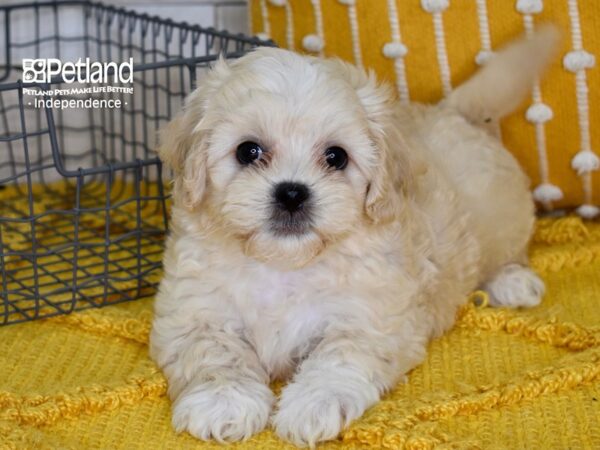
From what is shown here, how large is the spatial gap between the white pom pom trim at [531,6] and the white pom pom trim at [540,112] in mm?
257

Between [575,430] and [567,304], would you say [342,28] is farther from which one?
[575,430]

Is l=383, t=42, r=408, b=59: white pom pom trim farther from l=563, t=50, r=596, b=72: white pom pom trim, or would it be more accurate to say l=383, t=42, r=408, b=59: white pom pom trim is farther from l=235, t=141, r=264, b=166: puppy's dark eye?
l=235, t=141, r=264, b=166: puppy's dark eye

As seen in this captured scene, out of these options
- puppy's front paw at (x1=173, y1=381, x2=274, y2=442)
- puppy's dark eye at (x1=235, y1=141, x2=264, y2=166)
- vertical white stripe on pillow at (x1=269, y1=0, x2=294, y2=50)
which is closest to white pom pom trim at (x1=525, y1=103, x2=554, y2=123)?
vertical white stripe on pillow at (x1=269, y1=0, x2=294, y2=50)

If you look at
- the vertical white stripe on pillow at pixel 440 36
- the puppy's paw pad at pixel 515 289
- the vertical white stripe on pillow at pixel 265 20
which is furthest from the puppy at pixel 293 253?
the vertical white stripe on pillow at pixel 265 20

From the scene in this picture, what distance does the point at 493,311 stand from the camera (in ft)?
7.58

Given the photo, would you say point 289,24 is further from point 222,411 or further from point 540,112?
point 222,411

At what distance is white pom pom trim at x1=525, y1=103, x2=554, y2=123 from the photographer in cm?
271

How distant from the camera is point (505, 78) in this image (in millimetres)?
2525

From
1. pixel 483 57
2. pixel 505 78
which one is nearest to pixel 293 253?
pixel 505 78

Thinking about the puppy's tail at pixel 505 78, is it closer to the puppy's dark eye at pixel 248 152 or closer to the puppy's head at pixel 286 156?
the puppy's head at pixel 286 156

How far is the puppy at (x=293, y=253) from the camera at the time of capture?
1.82 metres

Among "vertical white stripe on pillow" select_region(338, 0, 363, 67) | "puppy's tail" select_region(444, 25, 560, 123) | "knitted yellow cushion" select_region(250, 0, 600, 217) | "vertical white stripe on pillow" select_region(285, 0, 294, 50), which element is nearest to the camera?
"puppy's tail" select_region(444, 25, 560, 123)

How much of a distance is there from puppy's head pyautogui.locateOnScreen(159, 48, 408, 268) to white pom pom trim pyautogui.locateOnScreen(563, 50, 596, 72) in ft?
2.89

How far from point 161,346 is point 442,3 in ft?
4.13
